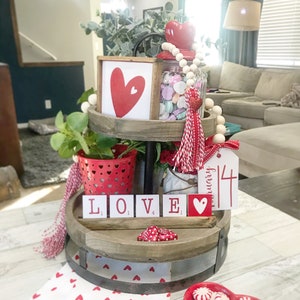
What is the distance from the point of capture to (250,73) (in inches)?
174

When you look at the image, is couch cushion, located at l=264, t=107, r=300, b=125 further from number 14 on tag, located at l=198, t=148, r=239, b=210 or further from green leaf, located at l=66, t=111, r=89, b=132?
green leaf, located at l=66, t=111, r=89, b=132

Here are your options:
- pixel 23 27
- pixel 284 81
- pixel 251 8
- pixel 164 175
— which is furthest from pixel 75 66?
pixel 164 175

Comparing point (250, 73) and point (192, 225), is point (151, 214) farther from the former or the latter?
point (250, 73)

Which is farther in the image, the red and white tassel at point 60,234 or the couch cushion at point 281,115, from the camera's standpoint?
the couch cushion at point 281,115

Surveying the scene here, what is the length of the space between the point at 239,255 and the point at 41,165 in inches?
96.0

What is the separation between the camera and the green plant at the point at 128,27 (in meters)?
0.65

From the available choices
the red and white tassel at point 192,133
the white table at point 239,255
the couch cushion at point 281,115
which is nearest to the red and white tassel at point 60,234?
the white table at point 239,255

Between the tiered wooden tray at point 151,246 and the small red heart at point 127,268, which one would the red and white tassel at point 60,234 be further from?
the small red heart at point 127,268

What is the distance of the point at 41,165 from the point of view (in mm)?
2840

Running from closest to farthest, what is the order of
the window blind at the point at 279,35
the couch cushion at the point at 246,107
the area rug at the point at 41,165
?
the area rug at the point at 41,165
the couch cushion at the point at 246,107
the window blind at the point at 279,35

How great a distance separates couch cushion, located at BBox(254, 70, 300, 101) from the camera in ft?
12.0

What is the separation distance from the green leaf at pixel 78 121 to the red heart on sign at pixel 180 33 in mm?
219

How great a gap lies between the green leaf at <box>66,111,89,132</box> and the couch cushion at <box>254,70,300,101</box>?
3.50 meters

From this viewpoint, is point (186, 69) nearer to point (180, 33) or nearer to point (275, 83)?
point (180, 33)
